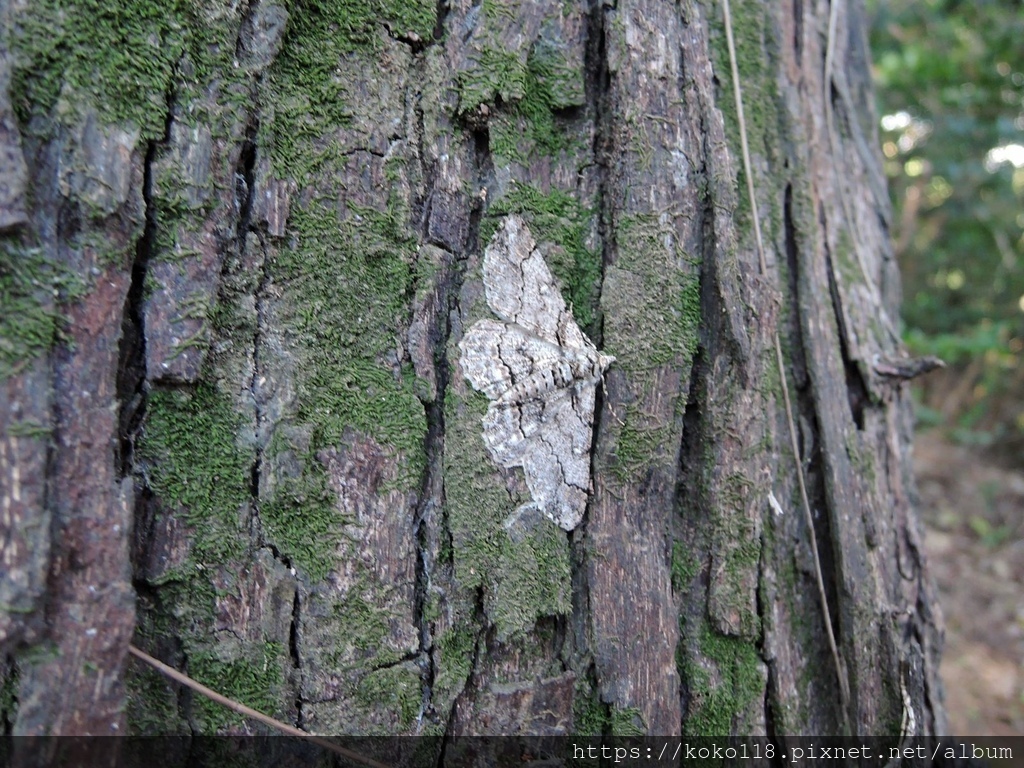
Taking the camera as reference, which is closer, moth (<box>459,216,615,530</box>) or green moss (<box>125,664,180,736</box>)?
green moss (<box>125,664,180,736</box>)

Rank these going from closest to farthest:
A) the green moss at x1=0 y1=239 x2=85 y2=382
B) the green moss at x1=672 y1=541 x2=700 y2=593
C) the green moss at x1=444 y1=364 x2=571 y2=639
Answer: the green moss at x1=0 y1=239 x2=85 y2=382
the green moss at x1=444 y1=364 x2=571 y2=639
the green moss at x1=672 y1=541 x2=700 y2=593

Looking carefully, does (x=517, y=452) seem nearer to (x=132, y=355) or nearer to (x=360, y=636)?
(x=360, y=636)

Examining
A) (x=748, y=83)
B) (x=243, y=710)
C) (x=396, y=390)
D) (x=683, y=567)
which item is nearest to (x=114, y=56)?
(x=396, y=390)

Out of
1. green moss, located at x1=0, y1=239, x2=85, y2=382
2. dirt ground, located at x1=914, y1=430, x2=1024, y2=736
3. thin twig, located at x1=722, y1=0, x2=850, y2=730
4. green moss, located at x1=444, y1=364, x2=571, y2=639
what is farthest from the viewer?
dirt ground, located at x1=914, y1=430, x2=1024, y2=736

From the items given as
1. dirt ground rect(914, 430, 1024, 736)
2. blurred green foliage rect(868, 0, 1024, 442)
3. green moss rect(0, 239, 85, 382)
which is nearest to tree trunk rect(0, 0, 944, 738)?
green moss rect(0, 239, 85, 382)

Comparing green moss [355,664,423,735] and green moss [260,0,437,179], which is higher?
green moss [260,0,437,179]

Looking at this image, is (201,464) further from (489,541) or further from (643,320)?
(643,320)

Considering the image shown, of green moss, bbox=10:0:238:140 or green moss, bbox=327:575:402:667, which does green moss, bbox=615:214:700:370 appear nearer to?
green moss, bbox=327:575:402:667
